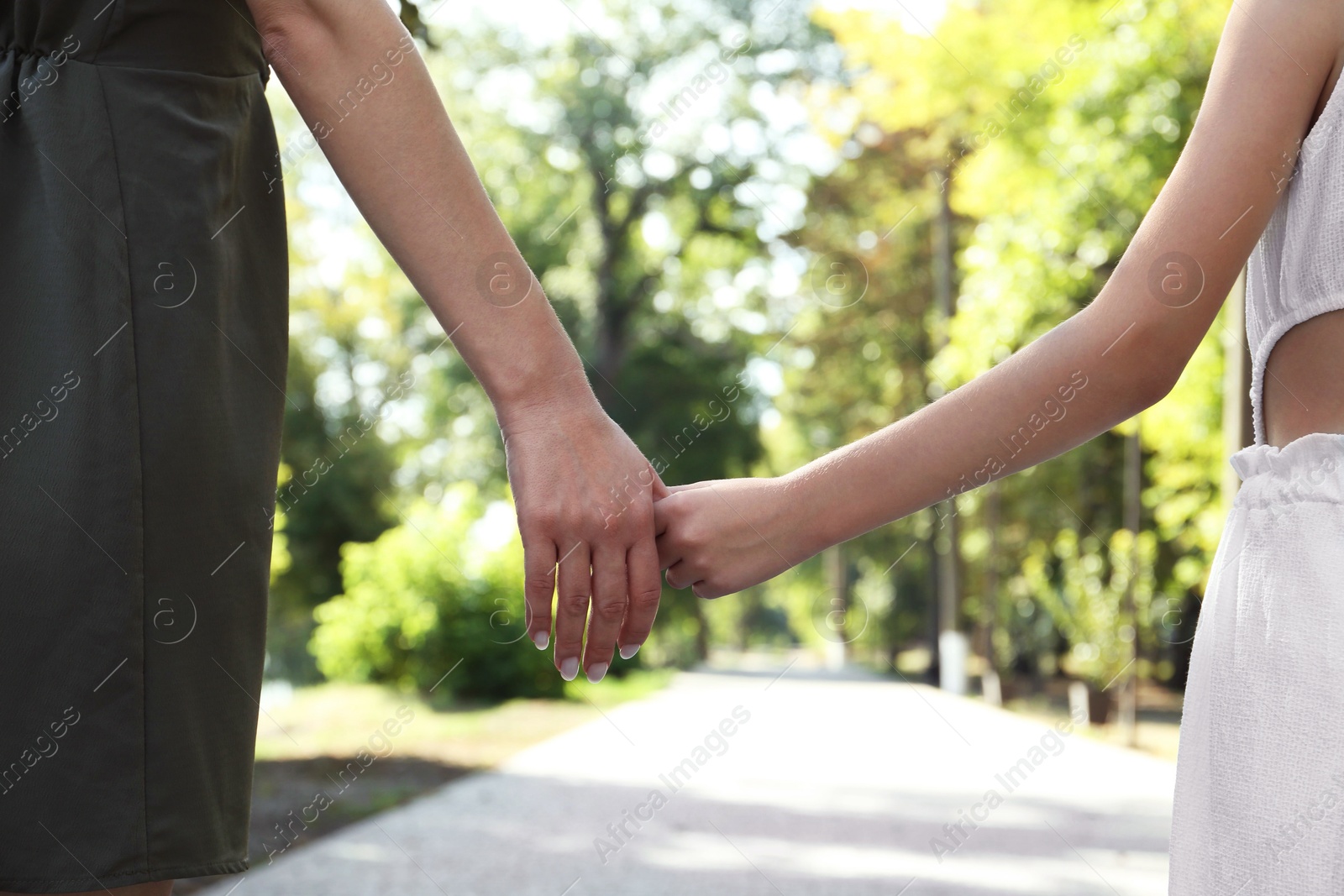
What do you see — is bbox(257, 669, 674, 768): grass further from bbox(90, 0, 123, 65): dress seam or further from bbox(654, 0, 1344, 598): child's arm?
bbox(90, 0, 123, 65): dress seam

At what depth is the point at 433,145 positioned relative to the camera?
159 centimetres

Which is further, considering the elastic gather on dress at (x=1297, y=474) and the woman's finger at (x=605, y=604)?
the woman's finger at (x=605, y=604)

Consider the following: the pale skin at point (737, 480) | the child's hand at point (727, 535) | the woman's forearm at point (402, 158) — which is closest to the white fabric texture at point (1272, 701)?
the pale skin at point (737, 480)

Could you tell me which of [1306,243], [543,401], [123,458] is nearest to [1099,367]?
[1306,243]

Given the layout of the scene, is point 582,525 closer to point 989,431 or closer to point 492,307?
point 492,307

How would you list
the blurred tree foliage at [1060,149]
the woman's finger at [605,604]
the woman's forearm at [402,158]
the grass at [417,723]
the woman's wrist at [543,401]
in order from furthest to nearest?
the blurred tree foliage at [1060,149], the grass at [417,723], the woman's finger at [605,604], the woman's wrist at [543,401], the woman's forearm at [402,158]

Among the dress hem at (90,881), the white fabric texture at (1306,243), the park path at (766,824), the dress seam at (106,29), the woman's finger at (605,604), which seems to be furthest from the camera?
the park path at (766,824)

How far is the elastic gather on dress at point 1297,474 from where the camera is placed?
48.3 inches

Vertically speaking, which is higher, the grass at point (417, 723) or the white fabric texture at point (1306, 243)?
the white fabric texture at point (1306, 243)

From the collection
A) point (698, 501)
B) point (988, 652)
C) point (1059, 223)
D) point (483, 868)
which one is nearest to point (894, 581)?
point (988, 652)

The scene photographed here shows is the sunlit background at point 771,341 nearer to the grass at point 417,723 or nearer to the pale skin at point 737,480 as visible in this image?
the grass at point 417,723

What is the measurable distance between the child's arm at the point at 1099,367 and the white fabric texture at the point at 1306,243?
27 millimetres

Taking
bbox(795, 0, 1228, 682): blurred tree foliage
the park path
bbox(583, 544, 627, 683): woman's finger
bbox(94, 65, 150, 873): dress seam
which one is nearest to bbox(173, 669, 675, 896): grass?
the park path

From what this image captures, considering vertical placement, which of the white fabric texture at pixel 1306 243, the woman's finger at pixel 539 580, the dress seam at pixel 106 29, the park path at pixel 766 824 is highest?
the dress seam at pixel 106 29
